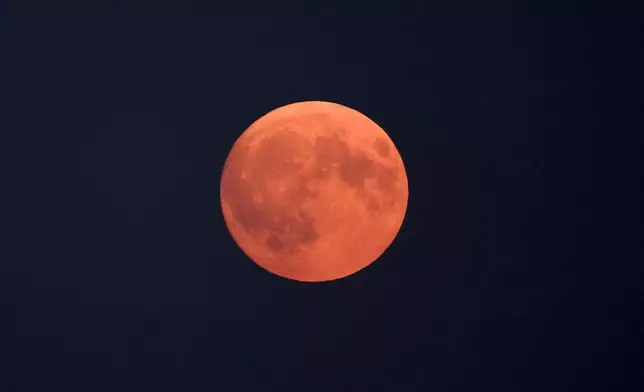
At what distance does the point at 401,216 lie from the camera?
133 inches

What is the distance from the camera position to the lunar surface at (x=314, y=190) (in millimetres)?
3061

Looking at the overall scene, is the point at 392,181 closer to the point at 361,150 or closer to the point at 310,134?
the point at 361,150

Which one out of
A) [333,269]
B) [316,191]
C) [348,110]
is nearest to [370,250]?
[333,269]

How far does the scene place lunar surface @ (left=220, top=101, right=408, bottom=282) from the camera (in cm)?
306

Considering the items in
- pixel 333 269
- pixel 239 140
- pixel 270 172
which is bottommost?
pixel 333 269

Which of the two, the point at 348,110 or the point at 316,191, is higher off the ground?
the point at 348,110

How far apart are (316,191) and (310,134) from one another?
0.27 meters

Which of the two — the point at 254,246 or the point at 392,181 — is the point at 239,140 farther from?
the point at 392,181

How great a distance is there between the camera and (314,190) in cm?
305

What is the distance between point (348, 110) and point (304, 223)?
622 mm

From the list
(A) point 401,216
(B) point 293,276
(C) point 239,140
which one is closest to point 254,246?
(B) point 293,276

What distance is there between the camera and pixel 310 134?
123 inches

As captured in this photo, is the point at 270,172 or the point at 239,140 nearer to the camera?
the point at 270,172

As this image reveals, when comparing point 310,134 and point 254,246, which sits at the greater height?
point 310,134
